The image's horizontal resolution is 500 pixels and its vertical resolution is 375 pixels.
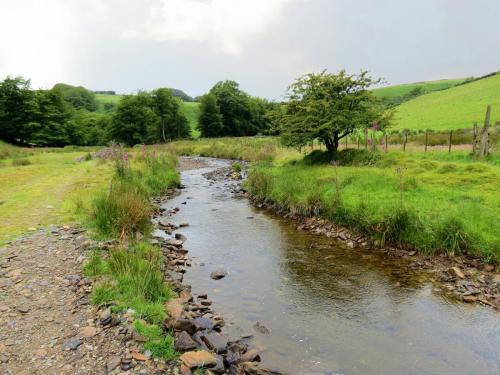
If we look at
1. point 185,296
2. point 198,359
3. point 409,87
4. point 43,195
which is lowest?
point 185,296

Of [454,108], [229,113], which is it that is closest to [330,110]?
[454,108]

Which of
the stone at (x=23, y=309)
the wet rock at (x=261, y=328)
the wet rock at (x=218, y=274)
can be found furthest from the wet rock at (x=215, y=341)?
the wet rock at (x=218, y=274)

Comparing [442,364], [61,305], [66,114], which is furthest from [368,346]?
[66,114]

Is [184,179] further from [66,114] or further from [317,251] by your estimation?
[66,114]

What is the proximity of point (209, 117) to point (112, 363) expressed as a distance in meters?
81.0

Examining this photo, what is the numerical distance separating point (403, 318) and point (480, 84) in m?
77.6

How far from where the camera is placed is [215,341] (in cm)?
717

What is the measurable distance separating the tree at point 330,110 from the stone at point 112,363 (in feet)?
58.2

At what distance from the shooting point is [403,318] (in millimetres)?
8758

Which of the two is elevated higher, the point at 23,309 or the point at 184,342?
the point at 23,309

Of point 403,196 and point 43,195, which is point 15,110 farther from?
point 403,196

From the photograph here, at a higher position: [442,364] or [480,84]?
[480,84]

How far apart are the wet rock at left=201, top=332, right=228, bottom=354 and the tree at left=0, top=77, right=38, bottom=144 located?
6342 cm

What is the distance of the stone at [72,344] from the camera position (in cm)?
596
